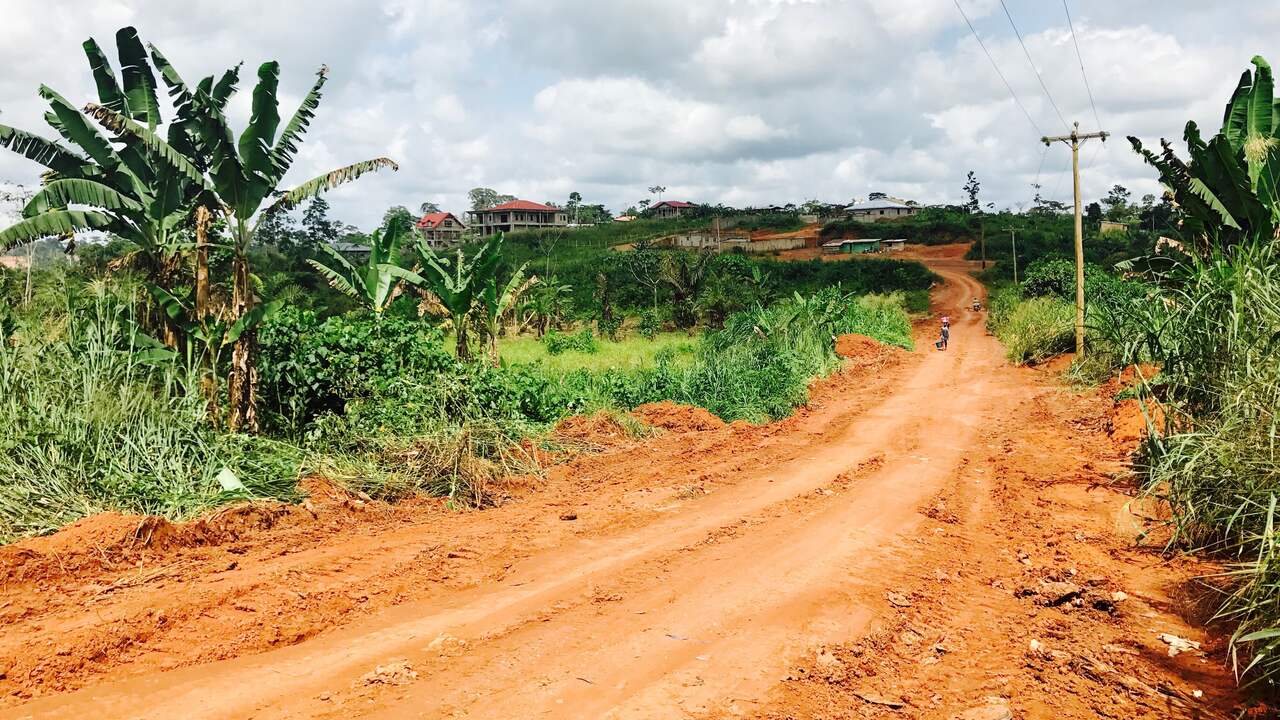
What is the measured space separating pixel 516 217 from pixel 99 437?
74.1 m

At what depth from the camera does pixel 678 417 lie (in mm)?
12031

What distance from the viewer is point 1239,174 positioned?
480 inches

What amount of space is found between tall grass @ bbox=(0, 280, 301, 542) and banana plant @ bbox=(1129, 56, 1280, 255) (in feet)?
43.2

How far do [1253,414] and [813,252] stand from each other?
2181 inches

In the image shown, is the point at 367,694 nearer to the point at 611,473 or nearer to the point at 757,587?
the point at 757,587

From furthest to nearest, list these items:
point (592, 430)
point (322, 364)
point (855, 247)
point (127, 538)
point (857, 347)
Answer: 1. point (855, 247)
2. point (857, 347)
3. point (592, 430)
4. point (322, 364)
5. point (127, 538)

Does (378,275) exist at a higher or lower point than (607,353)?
higher

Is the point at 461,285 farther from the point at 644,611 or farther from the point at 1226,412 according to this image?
the point at 1226,412

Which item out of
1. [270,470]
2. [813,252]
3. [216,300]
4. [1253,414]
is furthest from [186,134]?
[813,252]

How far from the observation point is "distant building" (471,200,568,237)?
78.3 m

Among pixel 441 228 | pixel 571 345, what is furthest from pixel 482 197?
pixel 571 345

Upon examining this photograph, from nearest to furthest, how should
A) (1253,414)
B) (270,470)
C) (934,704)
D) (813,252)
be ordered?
(934,704) → (1253,414) → (270,470) → (813,252)

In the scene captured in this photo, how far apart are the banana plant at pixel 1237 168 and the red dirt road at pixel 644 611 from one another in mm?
6903

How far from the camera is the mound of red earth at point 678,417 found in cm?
1180
